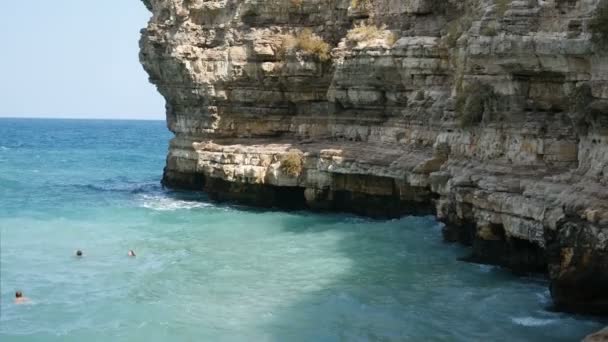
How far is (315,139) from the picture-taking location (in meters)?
28.5

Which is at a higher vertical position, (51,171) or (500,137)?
(500,137)

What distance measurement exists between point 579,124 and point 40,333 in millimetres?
11043

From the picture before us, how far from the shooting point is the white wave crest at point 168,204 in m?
29.2

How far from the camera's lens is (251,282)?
1830cm

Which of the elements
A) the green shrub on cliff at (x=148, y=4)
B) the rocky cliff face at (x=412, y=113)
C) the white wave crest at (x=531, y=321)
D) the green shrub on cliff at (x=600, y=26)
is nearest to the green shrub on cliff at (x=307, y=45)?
the rocky cliff face at (x=412, y=113)

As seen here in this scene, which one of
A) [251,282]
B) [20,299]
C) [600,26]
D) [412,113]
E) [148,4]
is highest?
[148,4]

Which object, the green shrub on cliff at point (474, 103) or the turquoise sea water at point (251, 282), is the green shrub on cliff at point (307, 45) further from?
the green shrub on cliff at point (474, 103)

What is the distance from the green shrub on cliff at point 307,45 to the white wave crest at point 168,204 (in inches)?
246

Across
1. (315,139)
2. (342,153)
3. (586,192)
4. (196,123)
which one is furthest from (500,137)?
(196,123)

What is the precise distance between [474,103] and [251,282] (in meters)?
7.00

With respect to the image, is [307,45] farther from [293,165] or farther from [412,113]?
[412,113]

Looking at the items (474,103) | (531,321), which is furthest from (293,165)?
(531,321)

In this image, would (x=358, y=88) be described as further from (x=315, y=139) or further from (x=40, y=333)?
(x=40, y=333)

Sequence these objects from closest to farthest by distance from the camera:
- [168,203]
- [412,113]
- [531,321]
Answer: [531,321] → [412,113] → [168,203]
